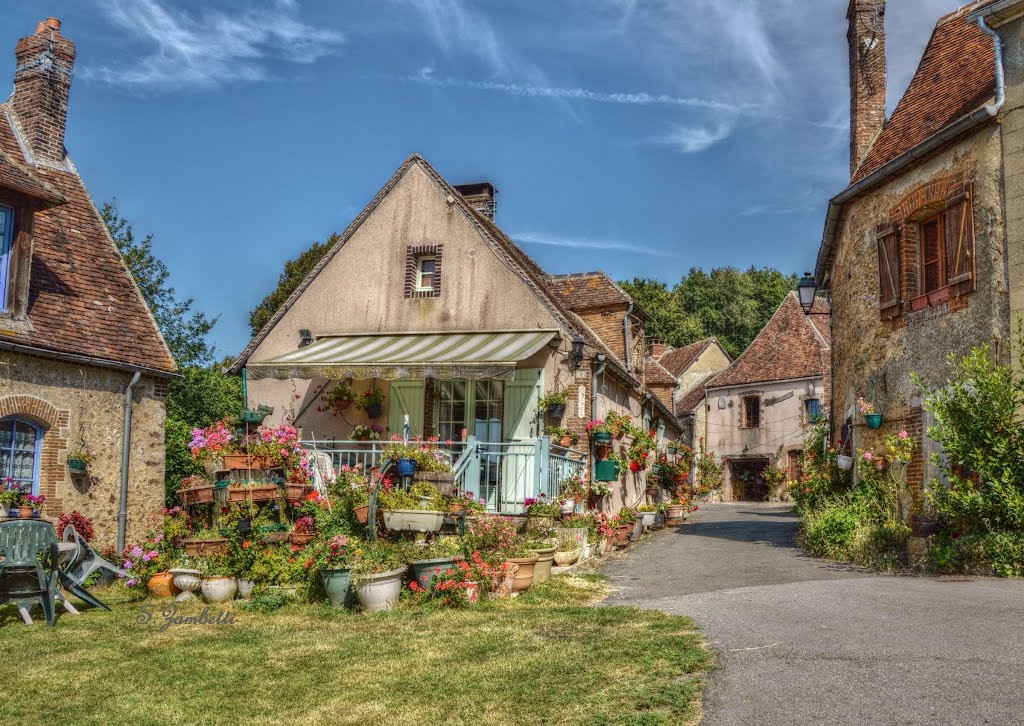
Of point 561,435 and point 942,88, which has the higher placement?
point 942,88

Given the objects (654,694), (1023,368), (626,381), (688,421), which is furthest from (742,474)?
(654,694)

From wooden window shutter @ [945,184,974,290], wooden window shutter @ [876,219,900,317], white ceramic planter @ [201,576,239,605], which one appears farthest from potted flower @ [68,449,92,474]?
wooden window shutter @ [945,184,974,290]

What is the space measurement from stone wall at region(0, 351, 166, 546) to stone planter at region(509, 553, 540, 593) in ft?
22.4

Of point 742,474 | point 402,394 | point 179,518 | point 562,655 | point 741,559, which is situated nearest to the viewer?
point 562,655

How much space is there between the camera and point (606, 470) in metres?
15.8

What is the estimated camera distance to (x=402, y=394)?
16.5m

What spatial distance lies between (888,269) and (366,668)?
10358 mm

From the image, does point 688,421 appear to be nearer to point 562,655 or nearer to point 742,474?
point 742,474

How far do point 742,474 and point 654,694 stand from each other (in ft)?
117

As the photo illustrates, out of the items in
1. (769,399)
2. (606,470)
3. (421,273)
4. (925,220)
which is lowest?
(606,470)

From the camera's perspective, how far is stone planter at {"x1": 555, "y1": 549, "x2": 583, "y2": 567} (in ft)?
41.5

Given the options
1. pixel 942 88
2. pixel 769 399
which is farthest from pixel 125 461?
pixel 769 399

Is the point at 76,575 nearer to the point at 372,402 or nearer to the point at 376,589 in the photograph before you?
the point at 376,589

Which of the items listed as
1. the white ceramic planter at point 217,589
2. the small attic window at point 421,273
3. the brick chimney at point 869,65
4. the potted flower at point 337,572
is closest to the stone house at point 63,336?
the white ceramic planter at point 217,589
